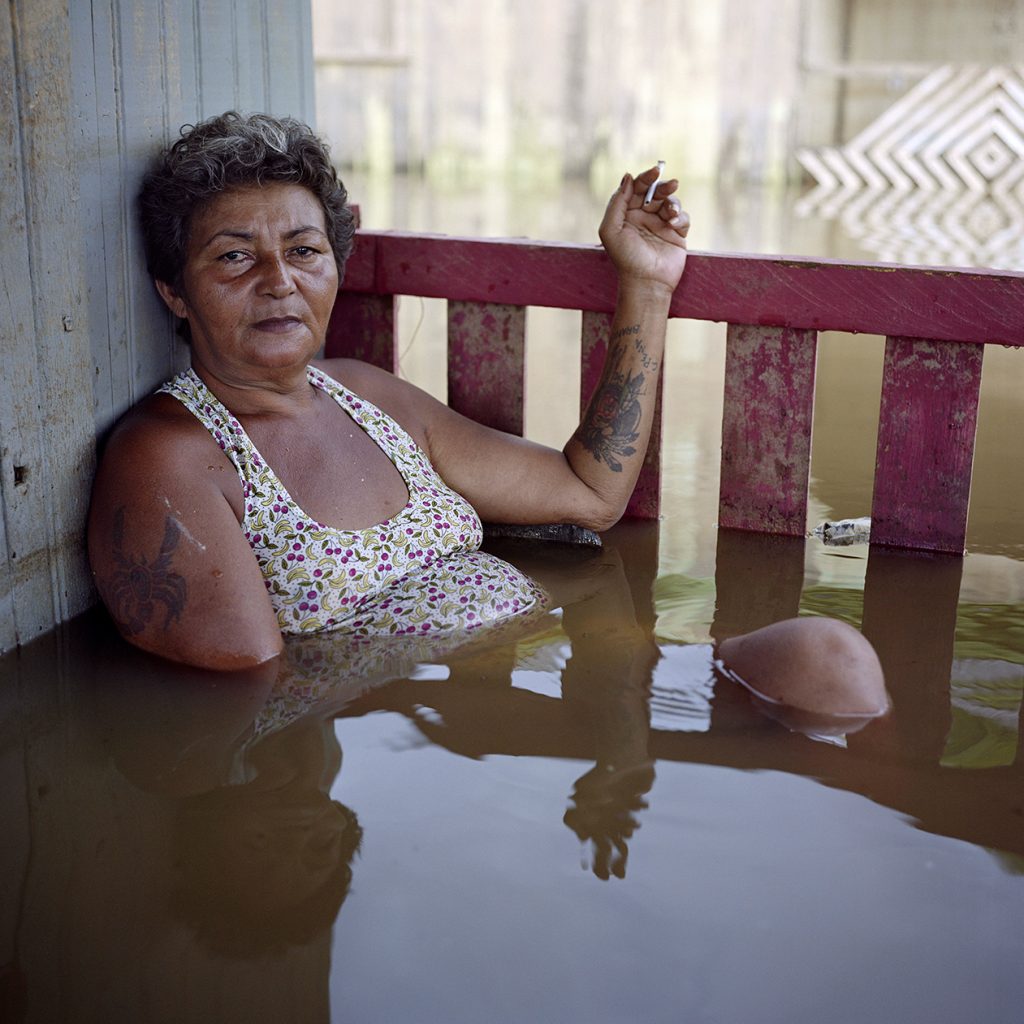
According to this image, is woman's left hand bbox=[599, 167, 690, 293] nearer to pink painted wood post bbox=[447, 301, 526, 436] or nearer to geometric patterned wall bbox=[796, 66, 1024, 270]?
pink painted wood post bbox=[447, 301, 526, 436]

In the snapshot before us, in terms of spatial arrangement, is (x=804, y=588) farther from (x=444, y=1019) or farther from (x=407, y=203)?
(x=407, y=203)

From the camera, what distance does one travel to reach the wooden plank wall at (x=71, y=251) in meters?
2.61

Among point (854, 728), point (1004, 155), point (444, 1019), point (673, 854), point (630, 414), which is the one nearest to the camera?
point (444, 1019)

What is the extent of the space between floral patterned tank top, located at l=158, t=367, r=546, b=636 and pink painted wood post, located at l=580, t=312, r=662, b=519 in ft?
1.89

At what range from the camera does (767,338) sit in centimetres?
339

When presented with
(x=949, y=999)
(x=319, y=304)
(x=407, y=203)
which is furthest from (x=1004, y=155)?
(x=949, y=999)

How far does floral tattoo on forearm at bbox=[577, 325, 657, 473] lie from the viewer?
328cm

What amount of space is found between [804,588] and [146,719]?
1622 mm

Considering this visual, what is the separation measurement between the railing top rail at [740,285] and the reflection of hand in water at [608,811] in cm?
139

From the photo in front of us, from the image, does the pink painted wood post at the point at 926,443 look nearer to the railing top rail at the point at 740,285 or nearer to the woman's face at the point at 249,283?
the railing top rail at the point at 740,285

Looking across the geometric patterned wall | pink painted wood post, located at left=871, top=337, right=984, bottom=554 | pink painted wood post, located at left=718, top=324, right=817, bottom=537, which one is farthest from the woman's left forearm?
the geometric patterned wall

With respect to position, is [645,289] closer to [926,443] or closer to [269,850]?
[926,443]

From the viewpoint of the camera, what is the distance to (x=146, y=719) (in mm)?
2570

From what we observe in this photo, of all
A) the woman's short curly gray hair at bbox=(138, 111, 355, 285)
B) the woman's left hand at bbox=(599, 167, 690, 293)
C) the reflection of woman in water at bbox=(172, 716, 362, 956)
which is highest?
the woman's short curly gray hair at bbox=(138, 111, 355, 285)
